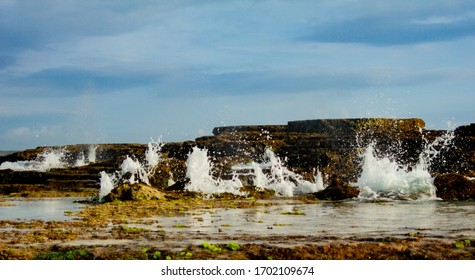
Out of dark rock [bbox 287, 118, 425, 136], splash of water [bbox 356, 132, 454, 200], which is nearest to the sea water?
dark rock [bbox 287, 118, 425, 136]

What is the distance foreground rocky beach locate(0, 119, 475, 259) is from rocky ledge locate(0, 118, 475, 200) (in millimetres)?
167

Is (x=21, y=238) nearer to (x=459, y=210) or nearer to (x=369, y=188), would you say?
(x=459, y=210)

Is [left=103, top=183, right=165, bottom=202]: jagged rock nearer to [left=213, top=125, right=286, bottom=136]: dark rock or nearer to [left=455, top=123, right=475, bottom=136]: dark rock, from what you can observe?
[left=455, top=123, right=475, bottom=136]: dark rock

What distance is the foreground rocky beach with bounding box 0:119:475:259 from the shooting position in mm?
18047

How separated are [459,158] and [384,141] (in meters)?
16.0

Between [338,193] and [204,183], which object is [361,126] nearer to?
[204,183]

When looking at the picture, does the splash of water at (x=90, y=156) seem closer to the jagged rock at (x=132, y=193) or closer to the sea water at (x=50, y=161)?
the sea water at (x=50, y=161)

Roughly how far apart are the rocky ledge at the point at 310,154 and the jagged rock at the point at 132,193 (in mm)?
9254

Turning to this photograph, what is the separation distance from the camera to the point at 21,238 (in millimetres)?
21484

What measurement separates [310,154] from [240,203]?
1863 inches

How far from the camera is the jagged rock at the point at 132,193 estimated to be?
141ft

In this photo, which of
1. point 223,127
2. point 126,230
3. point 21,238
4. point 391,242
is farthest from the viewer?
point 223,127

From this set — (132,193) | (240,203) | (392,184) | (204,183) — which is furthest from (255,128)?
(240,203)
